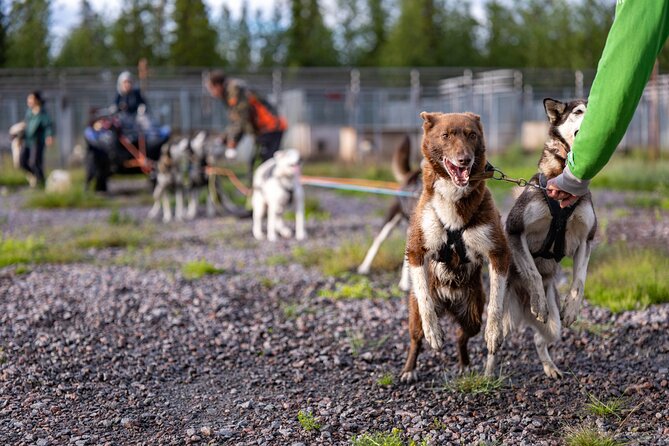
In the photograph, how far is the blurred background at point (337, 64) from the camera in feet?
72.4

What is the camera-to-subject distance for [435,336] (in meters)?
3.73

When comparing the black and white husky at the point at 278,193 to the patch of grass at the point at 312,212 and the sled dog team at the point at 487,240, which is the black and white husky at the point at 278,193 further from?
the sled dog team at the point at 487,240

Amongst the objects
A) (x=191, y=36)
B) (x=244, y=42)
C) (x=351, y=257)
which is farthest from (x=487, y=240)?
(x=244, y=42)

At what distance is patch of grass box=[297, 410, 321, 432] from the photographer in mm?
3592

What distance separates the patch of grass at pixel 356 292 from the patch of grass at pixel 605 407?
258 centimetres

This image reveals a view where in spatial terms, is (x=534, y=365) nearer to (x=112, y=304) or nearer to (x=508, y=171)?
(x=112, y=304)

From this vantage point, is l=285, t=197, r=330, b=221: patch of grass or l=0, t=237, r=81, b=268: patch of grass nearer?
l=0, t=237, r=81, b=268: patch of grass

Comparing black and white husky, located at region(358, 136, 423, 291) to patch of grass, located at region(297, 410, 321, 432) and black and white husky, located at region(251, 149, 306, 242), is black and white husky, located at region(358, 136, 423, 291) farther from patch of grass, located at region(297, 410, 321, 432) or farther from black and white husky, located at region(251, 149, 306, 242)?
patch of grass, located at region(297, 410, 321, 432)

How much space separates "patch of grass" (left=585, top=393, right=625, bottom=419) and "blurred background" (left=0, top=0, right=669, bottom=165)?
1312 centimetres

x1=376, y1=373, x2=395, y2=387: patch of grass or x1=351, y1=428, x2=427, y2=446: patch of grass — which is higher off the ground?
x1=351, y1=428, x2=427, y2=446: patch of grass

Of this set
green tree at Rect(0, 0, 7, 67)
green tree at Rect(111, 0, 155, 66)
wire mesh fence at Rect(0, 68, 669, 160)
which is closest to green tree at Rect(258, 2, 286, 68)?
green tree at Rect(111, 0, 155, 66)

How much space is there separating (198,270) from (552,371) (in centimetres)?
372

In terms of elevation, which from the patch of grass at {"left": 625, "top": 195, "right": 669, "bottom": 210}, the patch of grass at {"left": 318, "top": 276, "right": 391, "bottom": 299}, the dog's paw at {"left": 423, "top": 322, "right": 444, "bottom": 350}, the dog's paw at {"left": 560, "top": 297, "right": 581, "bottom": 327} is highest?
the dog's paw at {"left": 560, "top": 297, "right": 581, "bottom": 327}

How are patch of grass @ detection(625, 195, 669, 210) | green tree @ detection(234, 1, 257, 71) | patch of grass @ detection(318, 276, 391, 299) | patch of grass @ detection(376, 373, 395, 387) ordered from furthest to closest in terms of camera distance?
1. green tree @ detection(234, 1, 257, 71)
2. patch of grass @ detection(625, 195, 669, 210)
3. patch of grass @ detection(318, 276, 391, 299)
4. patch of grass @ detection(376, 373, 395, 387)
